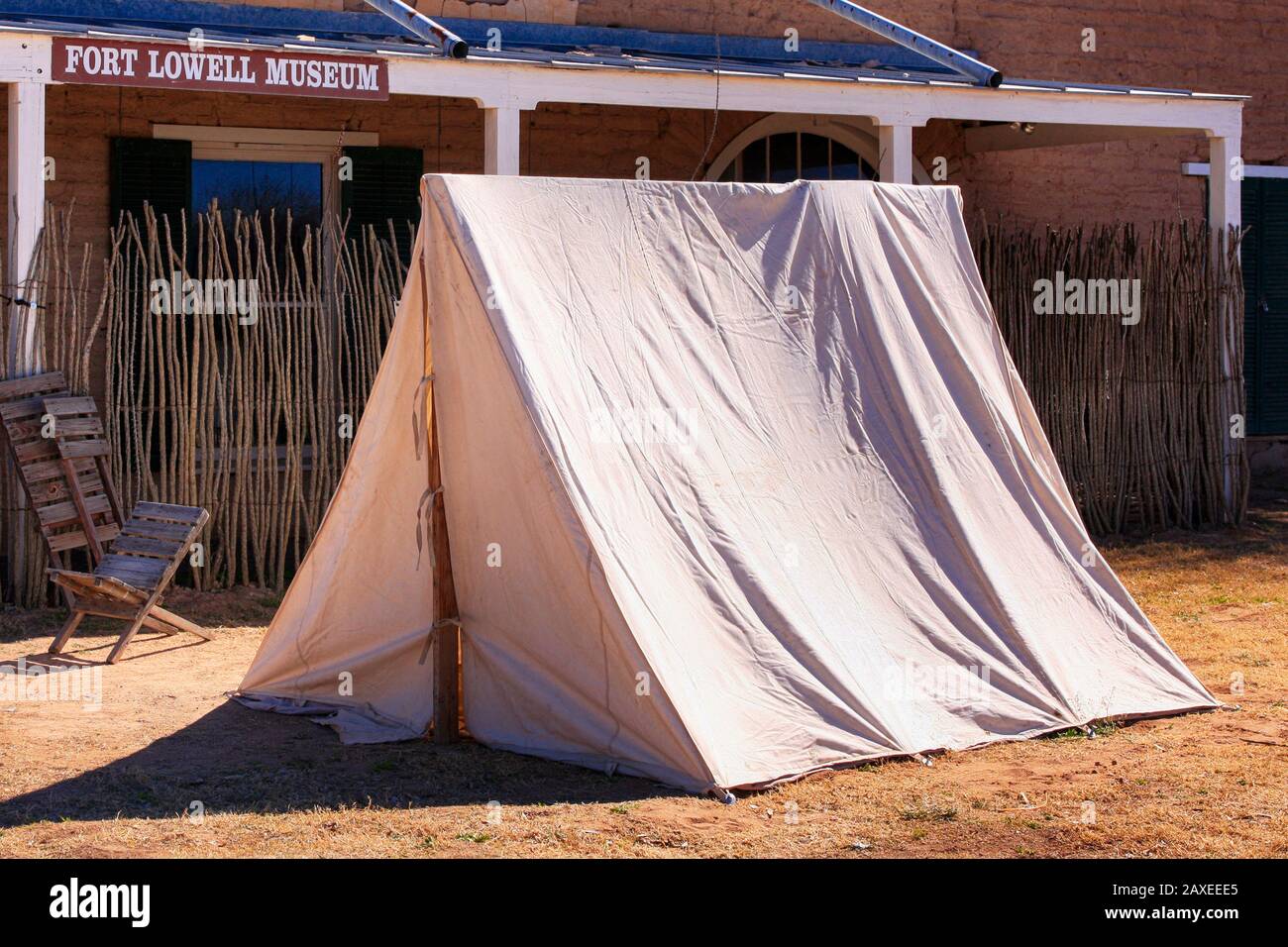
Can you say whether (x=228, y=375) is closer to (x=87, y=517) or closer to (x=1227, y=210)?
(x=87, y=517)

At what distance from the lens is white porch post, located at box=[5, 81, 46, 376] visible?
831cm

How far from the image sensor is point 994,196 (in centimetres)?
1321

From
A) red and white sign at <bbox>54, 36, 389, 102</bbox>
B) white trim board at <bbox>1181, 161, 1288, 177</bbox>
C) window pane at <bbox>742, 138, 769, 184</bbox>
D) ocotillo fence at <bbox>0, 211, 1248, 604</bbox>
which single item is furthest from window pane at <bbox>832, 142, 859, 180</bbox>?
red and white sign at <bbox>54, 36, 389, 102</bbox>

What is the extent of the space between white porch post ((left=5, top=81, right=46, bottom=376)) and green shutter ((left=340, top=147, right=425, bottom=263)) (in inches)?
107

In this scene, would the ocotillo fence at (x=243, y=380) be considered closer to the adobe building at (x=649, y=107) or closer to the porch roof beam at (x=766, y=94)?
the adobe building at (x=649, y=107)

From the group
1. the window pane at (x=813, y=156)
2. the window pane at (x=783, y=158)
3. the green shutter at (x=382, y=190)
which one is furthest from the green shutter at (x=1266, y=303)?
the green shutter at (x=382, y=190)

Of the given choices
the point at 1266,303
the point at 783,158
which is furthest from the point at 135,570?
the point at 1266,303

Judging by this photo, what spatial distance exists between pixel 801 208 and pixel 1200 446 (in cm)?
620

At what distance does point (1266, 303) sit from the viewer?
13.9m

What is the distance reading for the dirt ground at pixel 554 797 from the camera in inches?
190

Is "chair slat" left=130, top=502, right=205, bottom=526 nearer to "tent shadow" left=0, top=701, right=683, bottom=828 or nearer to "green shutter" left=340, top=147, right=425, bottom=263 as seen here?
"tent shadow" left=0, top=701, right=683, bottom=828

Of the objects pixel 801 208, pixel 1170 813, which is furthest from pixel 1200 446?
pixel 1170 813

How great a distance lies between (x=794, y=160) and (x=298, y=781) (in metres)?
8.49

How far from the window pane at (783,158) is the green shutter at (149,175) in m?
4.61
